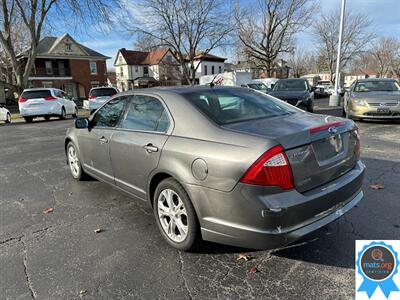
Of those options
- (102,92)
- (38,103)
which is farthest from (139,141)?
(102,92)

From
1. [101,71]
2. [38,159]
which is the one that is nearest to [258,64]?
[101,71]

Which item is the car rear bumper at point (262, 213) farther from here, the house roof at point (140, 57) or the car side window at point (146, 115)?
the house roof at point (140, 57)

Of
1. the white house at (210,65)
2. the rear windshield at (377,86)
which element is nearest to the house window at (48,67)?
the white house at (210,65)

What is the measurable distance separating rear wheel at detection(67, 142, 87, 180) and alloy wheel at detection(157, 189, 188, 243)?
2.46 meters

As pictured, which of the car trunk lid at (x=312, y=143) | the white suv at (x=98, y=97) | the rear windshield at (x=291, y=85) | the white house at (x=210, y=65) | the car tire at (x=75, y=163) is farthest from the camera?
the white house at (x=210, y=65)

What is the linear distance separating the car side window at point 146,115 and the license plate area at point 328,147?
56.5 inches

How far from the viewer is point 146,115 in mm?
3553

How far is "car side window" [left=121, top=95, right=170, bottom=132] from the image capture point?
10.8 feet

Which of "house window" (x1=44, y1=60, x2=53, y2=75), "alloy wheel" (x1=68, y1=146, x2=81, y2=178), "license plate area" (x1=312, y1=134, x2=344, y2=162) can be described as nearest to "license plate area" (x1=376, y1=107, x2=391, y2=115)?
"license plate area" (x1=312, y1=134, x2=344, y2=162)

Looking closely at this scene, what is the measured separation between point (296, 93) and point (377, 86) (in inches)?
103

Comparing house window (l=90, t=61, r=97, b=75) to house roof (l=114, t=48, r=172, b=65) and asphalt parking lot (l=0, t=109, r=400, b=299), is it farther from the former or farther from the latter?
asphalt parking lot (l=0, t=109, r=400, b=299)

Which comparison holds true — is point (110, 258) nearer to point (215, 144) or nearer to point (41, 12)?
point (215, 144)

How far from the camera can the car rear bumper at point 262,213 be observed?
2387 millimetres

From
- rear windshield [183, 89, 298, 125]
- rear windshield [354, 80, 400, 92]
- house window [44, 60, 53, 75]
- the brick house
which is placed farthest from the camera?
house window [44, 60, 53, 75]
